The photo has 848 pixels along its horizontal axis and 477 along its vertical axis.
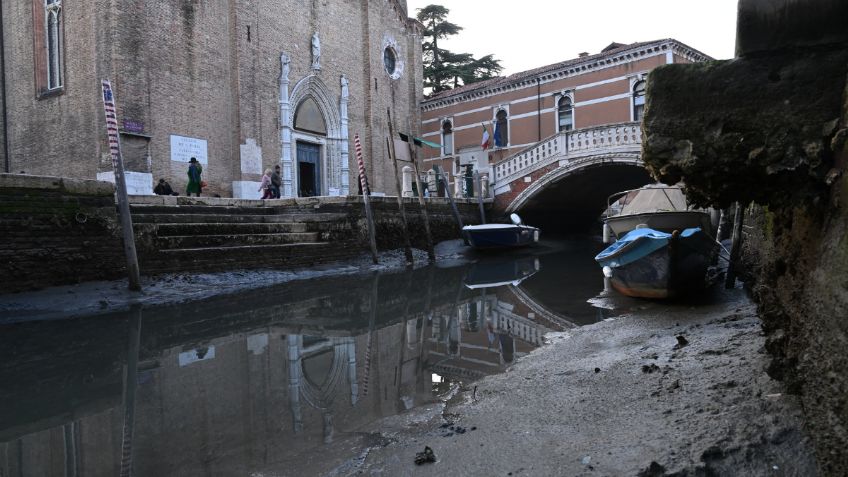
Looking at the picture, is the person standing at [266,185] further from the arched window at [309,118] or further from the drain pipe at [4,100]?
the drain pipe at [4,100]

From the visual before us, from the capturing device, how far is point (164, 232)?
939 centimetres

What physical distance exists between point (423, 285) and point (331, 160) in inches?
443

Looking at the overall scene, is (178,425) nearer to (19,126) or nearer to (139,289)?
(139,289)

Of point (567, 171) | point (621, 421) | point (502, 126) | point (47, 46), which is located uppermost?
point (47, 46)

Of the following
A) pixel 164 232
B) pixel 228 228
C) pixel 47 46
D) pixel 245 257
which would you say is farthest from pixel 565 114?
pixel 47 46

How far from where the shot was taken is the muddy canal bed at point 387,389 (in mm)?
2445

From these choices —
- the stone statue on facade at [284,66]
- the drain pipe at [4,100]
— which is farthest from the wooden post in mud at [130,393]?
the drain pipe at [4,100]

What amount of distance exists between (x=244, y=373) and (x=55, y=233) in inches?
198

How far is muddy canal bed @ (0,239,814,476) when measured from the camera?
2445 mm

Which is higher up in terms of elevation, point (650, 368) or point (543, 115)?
point (543, 115)

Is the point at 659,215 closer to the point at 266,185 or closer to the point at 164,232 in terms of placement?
the point at 164,232

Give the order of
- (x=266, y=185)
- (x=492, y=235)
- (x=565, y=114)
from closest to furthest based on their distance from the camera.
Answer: (x=266, y=185) → (x=492, y=235) → (x=565, y=114)

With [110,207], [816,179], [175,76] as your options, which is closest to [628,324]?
[816,179]

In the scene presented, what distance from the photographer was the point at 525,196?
19.5 metres
